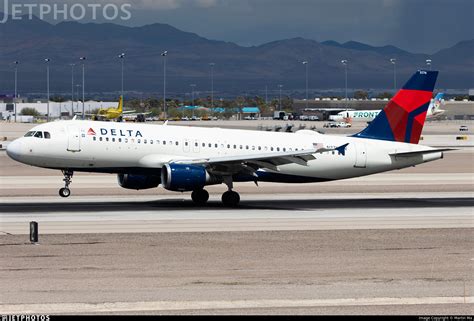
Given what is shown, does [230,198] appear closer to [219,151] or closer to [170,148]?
[219,151]

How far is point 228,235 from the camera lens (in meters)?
39.3

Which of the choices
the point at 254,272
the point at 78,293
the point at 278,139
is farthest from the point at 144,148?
the point at 78,293

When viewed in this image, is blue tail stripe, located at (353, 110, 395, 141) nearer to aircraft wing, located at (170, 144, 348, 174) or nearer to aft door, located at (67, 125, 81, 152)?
aircraft wing, located at (170, 144, 348, 174)

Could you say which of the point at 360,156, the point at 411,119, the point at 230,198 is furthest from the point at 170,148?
Result: the point at 411,119

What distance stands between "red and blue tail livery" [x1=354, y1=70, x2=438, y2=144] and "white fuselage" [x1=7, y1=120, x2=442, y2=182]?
54 centimetres

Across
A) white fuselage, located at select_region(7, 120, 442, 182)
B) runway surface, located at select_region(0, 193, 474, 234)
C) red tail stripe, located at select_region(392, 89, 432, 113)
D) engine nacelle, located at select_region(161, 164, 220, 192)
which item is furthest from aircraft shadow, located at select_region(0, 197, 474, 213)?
red tail stripe, located at select_region(392, 89, 432, 113)

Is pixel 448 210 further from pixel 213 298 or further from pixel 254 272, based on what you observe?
pixel 213 298

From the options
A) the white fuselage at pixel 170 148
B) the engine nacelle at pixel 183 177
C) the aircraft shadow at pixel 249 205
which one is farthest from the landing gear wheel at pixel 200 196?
the engine nacelle at pixel 183 177

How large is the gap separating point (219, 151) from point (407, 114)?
33.8ft

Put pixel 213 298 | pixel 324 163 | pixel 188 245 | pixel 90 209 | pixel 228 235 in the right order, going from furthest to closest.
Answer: pixel 324 163 < pixel 90 209 < pixel 228 235 < pixel 188 245 < pixel 213 298

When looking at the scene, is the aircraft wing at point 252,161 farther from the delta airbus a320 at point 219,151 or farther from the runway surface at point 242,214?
the runway surface at point 242,214

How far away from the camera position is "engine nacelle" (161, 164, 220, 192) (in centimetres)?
4769

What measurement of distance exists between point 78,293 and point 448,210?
85.0 ft

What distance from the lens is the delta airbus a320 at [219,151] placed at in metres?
49.3
